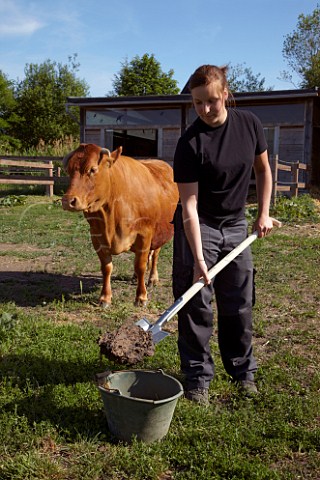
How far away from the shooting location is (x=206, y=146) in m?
3.33

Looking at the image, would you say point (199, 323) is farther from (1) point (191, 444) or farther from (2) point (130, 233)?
(2) point (130, 233)

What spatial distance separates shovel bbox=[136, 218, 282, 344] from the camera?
3123mm

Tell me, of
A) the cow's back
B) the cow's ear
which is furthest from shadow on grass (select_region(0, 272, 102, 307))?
the cow's ear

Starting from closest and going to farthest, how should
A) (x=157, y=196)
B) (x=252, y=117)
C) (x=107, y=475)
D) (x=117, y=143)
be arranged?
(x=107, y=475), (x=252, y=117), (x=157, y=196), (x=117, y=143)

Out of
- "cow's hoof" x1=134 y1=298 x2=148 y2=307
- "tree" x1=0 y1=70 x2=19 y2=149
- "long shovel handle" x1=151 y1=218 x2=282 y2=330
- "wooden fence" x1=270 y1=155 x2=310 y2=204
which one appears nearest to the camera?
"long shovel handle" x1=151 y1=218 x2=282 y2=330

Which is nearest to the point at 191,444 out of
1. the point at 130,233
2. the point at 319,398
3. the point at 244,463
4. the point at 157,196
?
the point at 244,463

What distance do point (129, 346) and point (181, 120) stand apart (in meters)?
18.0

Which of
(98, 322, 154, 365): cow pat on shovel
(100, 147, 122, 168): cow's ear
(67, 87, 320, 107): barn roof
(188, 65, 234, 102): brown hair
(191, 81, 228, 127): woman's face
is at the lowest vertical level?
(98, 322, 154, 365): cow pat on shovel

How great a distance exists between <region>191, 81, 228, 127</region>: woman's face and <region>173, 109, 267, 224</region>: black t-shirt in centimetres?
8

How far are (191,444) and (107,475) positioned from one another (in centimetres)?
53

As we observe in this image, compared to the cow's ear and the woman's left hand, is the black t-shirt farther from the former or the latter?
the cow's ear

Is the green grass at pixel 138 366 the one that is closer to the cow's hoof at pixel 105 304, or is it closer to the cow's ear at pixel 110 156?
the cow's hoof at pixel 105 304

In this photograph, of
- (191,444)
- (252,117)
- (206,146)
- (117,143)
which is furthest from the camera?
(117,143)

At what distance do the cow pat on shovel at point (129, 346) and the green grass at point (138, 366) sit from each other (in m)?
0.42
